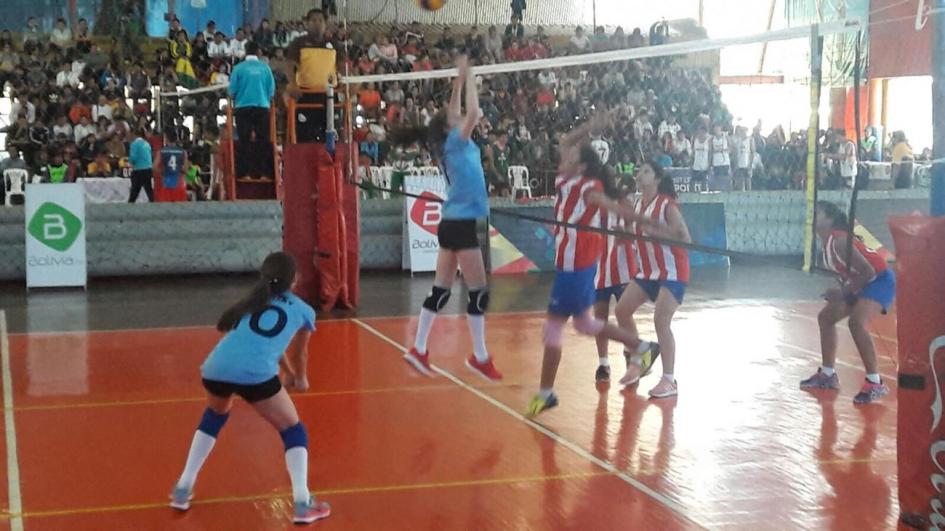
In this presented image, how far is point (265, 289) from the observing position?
5.46 m

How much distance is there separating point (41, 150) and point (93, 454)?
15.7 meters

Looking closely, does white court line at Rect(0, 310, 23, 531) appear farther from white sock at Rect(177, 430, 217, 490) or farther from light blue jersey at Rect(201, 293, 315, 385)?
light blue jersey at Rect(201, 293, 315, 385)

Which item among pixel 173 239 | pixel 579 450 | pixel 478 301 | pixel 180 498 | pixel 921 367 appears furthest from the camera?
pixel 173 239

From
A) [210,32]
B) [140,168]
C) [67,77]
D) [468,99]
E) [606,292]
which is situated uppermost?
[210,32]

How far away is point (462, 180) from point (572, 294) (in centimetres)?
125

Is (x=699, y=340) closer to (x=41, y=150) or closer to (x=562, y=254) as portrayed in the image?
(x=562, y=254)

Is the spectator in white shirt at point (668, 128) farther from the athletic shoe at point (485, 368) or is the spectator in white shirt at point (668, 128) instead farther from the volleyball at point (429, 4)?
the athletic shoe at point (485, 368)

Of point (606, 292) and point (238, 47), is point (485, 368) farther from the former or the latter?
point (238, 47)

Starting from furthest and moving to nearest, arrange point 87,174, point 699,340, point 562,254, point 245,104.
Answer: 1. point 87,174
2. point 245,104
3. point 699,340
4. point 562,254

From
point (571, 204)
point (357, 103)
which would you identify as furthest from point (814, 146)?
point (357, 103)

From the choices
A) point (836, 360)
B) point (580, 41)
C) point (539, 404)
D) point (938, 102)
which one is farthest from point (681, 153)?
point (938, 102)

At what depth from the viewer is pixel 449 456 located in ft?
21.6

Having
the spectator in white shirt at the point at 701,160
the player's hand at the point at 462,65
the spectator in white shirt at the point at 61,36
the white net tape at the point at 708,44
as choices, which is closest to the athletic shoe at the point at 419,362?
the player's hand at the point at 462,65

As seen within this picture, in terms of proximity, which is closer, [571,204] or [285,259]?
[285,259]
